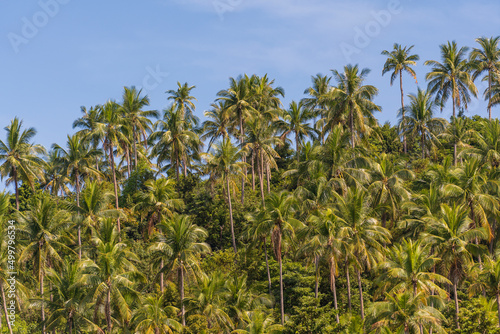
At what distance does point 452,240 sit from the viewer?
37.1m

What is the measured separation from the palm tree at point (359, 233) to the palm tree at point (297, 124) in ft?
74.0

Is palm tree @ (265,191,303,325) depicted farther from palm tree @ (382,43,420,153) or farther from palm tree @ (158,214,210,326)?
palm tree @ (382,43,420,153)

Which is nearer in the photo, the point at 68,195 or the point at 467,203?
the point at 467,203

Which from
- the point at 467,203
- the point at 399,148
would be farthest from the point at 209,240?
the point at 399,148

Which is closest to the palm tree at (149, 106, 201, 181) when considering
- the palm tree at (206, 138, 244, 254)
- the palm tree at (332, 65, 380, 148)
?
the palm tree at (206, 138, 244, 254)

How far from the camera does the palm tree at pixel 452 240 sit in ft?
122

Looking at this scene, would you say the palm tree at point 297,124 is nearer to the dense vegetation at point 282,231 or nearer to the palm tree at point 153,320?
the dense vegetation at point 282,231

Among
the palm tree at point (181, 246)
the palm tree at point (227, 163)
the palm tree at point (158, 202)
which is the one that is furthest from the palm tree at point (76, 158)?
the palm tree at point (181, 246)

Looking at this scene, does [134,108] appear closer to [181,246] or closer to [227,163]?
[227,163]

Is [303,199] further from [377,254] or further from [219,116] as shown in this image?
[219,116]

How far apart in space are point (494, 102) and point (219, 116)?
30494 mm

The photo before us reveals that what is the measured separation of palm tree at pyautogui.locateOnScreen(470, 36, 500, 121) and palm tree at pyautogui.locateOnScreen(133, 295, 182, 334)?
149ft

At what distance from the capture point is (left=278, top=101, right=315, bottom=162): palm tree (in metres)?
63.1

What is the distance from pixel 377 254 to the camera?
131 ft
